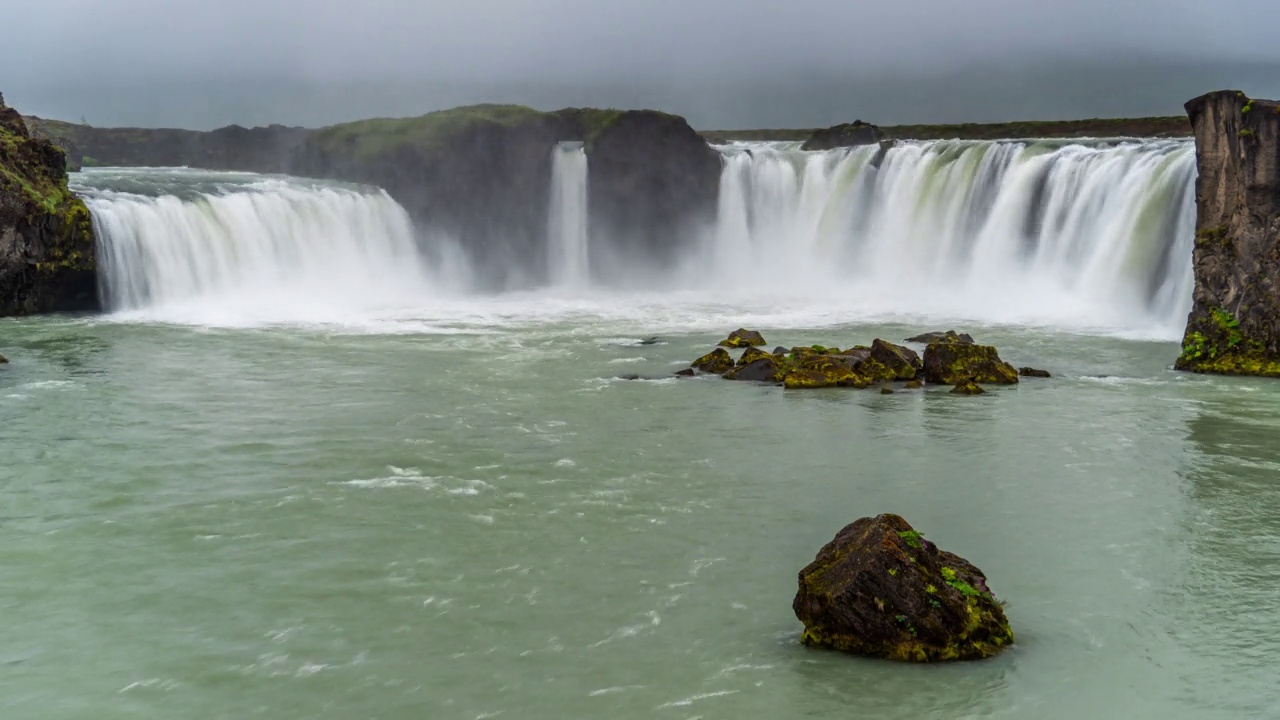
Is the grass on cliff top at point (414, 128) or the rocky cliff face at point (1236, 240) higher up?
the grass on cliff top at point (414, 128)

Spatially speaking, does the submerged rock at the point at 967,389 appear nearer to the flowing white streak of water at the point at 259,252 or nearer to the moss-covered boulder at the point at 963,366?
the moss-covered boulder at the point at 963,366

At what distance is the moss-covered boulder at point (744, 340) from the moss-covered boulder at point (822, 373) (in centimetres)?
360

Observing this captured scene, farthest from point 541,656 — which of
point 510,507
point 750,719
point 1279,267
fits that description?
point 1279,267

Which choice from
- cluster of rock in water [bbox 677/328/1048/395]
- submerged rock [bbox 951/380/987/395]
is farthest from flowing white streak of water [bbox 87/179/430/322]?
submerged rock [bbox 951/380/987/395]

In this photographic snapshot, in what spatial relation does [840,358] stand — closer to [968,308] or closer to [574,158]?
[968,308]

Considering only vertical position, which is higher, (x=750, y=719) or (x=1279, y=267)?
(x=1279, y=267)

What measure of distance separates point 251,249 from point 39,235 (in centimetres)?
658

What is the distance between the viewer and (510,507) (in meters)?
12.8

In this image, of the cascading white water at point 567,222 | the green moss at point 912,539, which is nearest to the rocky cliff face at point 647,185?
the cascading white water at point 567,222

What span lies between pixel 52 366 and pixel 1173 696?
19.8 meters

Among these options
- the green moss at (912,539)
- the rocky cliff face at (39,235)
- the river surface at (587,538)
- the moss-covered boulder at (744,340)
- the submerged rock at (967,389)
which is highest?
the rocky cliff face at (39,235)

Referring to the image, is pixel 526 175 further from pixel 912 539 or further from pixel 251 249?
pixel 912 539

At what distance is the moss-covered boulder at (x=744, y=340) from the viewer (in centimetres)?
2498

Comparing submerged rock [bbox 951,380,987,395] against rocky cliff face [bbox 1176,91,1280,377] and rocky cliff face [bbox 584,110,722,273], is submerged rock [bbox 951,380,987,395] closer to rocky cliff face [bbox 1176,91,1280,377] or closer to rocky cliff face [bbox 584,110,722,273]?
rocky cliff face [bbox 1176,91,1280,377]
